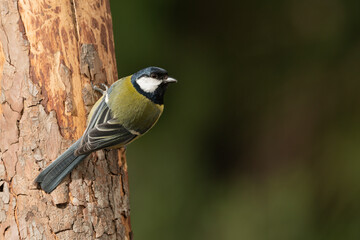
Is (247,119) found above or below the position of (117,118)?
below

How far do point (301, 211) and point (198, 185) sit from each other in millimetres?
735

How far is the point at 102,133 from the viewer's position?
6.05 feet

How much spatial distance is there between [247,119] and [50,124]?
2153 millimetres

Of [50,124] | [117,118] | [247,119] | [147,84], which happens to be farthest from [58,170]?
[247,119]

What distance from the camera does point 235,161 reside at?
373 centimetres

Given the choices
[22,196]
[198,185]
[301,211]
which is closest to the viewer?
[22,196]

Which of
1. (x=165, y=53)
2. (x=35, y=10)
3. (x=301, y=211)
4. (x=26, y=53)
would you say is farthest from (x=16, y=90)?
(x=301, y=211)

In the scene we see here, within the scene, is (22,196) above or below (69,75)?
below

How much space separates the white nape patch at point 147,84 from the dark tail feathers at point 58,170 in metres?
0.49

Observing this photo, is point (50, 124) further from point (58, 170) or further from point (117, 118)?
point (117, 118)

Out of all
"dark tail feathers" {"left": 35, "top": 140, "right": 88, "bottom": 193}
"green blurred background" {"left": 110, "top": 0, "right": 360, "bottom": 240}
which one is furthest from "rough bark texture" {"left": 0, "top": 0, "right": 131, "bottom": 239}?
"green blurred background" {"left": 110, "top": 0, "right": 360, "bottom": 240}

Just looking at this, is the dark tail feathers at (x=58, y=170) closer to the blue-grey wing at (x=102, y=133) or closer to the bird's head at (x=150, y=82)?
the blue-grey wing at (x=102, y=133)

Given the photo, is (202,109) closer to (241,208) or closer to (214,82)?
(214,82)

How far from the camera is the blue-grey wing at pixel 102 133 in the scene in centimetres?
174
